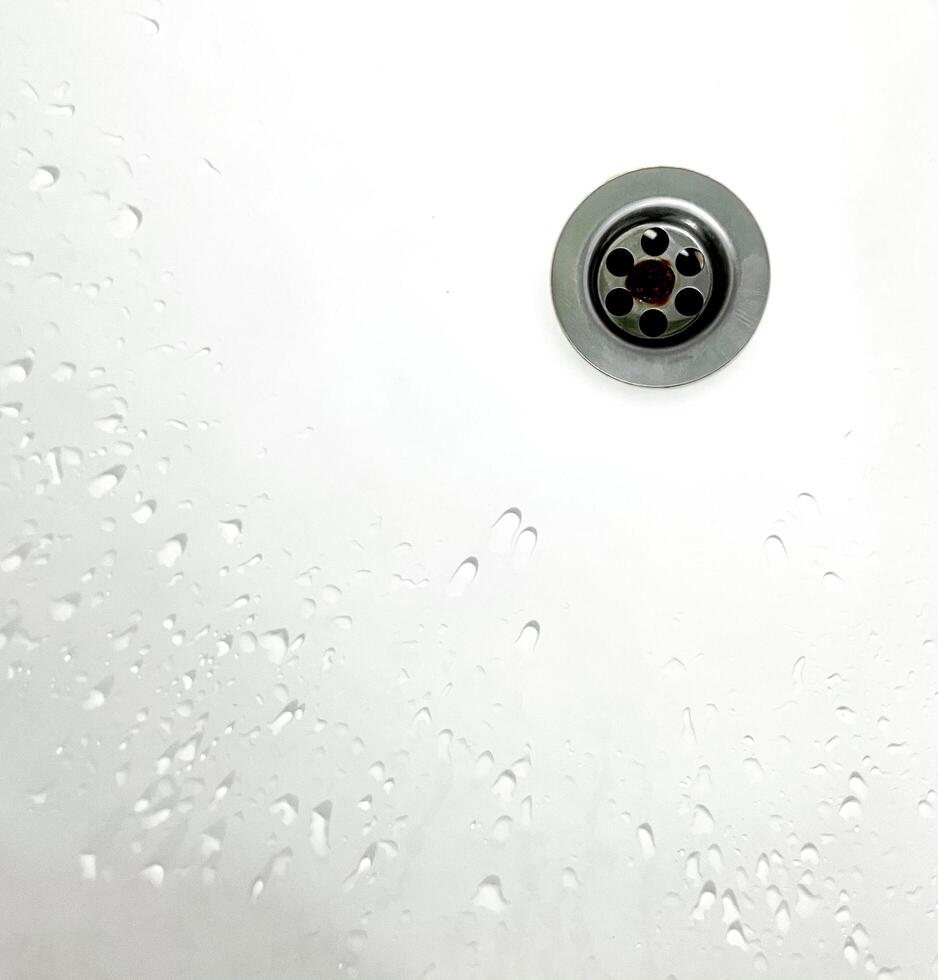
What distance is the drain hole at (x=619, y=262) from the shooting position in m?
0.54

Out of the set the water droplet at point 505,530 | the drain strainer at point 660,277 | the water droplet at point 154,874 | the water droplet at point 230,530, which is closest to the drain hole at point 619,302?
the drain strainer at point 660,277

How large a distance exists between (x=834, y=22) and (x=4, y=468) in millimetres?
482

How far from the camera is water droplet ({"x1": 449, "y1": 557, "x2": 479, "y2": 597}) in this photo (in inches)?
→ 19.7

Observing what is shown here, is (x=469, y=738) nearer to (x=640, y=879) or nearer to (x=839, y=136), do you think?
(x=640, y=879)

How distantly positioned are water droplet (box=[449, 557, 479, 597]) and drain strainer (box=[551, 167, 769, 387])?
13cm

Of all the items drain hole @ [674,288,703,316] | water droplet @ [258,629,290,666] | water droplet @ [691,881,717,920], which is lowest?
water droplet @ [691,881,717,920]

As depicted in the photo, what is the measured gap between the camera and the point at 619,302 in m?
0.54

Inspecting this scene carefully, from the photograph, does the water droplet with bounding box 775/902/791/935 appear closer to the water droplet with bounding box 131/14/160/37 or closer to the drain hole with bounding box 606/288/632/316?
the drain hole with bounding box 606/288/632/316

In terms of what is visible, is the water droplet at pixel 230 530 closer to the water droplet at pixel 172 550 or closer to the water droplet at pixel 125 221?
the water droplet at pixel 172 550

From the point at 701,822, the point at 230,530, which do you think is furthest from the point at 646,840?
the point at 230,530

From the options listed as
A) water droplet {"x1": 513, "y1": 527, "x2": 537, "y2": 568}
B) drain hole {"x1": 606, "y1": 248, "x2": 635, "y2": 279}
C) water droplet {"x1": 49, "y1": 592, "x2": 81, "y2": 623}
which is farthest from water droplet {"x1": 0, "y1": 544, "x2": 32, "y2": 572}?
drain hole {"x1": 606, "y1": 248, "x2": 635, "y2": 279}

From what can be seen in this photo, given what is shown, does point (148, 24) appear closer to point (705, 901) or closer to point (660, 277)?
point (660, 277)

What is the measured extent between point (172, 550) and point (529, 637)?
0.19 metres

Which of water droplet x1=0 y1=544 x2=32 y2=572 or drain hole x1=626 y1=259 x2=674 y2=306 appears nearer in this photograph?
water droplet x1=0 y1=544 x2=32 y2=572
